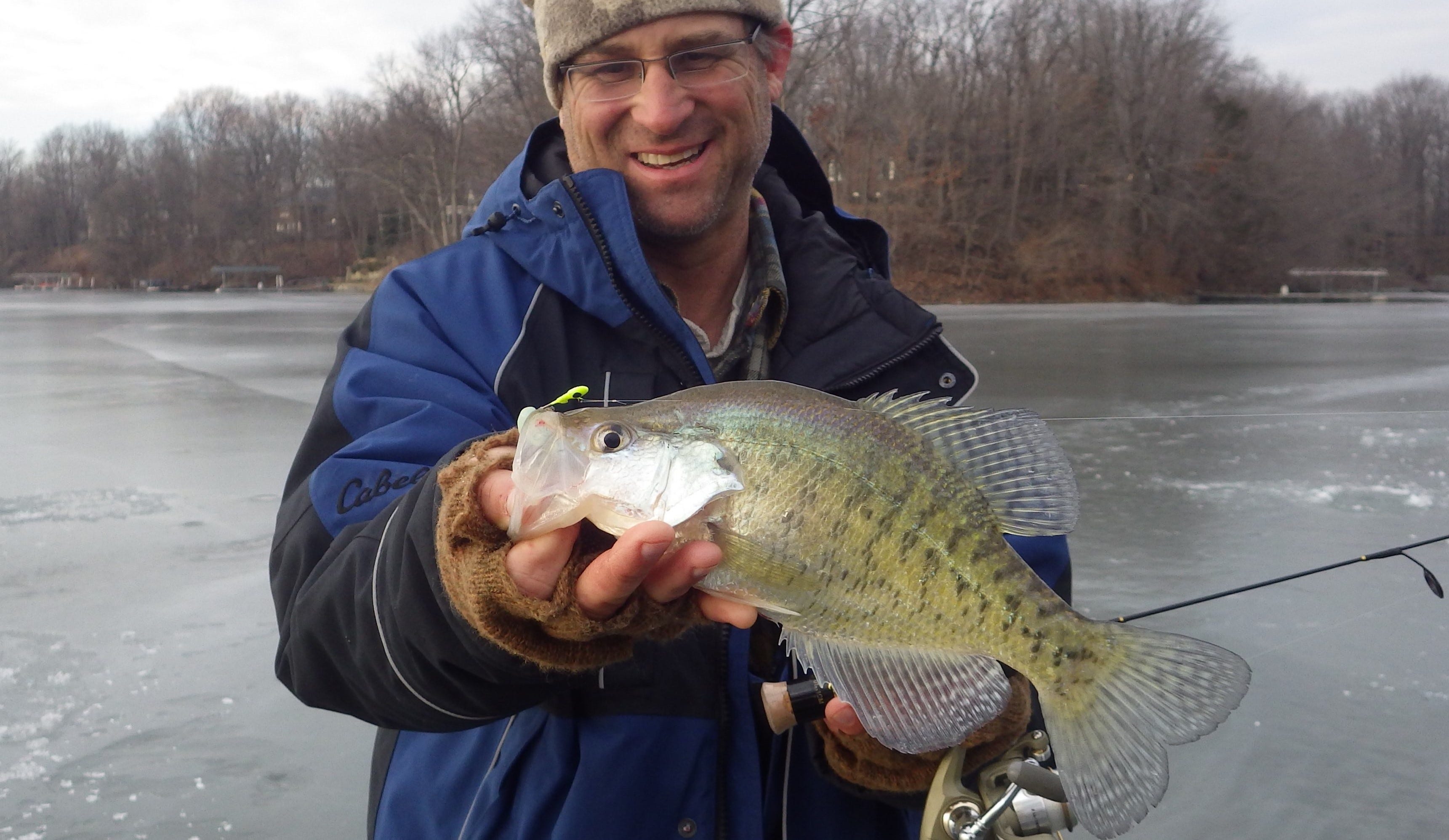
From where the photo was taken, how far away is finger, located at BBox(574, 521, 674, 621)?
1343 mm

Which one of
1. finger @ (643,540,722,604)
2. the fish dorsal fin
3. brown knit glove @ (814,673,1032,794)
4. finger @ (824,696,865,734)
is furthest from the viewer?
brown knit glove @ (814,673,1032,794)

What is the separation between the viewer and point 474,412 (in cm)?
205

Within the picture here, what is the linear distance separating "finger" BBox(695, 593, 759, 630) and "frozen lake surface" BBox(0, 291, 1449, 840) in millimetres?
2203

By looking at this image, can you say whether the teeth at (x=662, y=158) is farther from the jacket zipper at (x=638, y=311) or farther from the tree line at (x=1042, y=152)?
the tree line at (x=1042, y=152)

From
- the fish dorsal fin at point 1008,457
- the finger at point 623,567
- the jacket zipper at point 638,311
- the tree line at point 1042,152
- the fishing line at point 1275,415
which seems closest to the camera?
the finger at point 623,567

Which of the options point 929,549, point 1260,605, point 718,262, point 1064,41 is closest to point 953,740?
point 929,549

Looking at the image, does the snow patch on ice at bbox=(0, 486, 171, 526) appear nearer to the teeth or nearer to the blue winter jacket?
the blue winter jacket

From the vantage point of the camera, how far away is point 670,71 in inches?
95.0

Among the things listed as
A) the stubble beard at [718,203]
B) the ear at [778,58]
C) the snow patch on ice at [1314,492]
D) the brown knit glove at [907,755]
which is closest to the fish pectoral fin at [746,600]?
the brown knit glove at [907,755]

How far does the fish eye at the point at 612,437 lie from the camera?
148 centimetres

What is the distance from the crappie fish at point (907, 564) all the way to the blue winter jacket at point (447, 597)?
1.07 feet

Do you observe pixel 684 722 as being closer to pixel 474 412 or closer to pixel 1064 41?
pixel 474 412

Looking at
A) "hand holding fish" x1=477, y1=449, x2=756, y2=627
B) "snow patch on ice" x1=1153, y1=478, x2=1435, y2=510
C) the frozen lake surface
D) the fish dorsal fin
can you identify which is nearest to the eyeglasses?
the fish dorsal fin

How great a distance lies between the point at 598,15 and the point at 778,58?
1.81 feet
